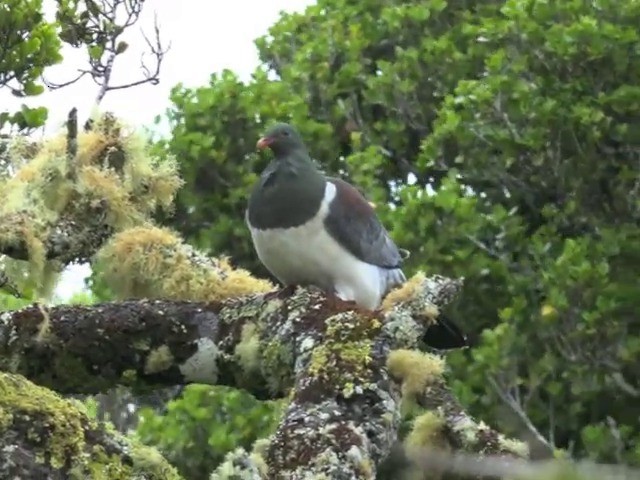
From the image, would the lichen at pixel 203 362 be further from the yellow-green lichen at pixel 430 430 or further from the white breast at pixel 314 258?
the white breast at pixel 314 258

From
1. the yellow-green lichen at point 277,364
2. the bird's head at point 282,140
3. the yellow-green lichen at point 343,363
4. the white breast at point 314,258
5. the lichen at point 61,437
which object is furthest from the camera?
the bird's head at point 282,140

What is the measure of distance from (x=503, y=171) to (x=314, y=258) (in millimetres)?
1777

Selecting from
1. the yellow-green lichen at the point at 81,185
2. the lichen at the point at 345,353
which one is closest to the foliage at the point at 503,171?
the yellow-green lichen at the point at 81,185

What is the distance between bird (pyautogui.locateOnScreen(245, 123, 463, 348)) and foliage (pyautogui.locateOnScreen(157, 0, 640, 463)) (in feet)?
2.70

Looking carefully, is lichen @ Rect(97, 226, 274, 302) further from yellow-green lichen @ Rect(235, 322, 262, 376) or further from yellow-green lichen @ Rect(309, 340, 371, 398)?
yellow-green lichen @ Rect(309, 340, 371, 398)

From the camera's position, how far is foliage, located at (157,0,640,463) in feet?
12.8

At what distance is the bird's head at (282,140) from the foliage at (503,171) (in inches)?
41.4

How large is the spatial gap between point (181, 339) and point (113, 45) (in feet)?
3.04

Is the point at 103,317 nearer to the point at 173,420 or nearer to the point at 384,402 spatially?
the point at 384,402

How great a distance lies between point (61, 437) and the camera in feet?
5.38

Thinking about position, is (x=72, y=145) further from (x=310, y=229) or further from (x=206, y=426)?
(x=206, y=426)

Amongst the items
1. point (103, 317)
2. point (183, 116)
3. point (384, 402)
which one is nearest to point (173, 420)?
point (183, 116)

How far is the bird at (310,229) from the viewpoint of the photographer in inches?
109

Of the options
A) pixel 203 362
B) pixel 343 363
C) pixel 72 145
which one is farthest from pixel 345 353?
pixel 72 145
